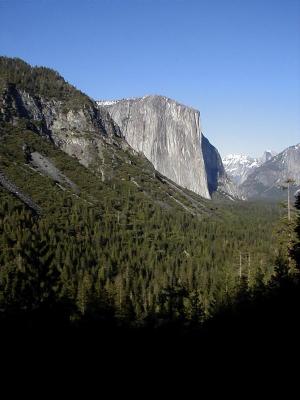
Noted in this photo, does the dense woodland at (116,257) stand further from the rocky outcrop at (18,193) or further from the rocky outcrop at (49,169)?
the rocky outcrop at (49,169)

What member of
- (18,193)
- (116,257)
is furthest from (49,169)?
(116,257)

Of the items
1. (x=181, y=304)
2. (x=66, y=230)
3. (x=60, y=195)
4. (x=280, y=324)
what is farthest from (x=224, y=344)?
(x=60, y=195)

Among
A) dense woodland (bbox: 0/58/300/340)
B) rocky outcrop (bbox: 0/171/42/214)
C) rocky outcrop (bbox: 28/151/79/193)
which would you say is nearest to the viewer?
dense woodland (bbox: 0/58/300/340)

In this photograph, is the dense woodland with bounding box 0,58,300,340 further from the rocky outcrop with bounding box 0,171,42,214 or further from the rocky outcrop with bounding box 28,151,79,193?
the rocky outcrop with bounding box 28,151,79,193

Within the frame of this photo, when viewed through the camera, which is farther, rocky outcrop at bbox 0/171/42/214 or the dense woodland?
rocky outcrop at bbox 0/171/42/214

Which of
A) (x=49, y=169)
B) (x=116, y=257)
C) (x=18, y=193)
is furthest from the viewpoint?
(x=49, y=169)

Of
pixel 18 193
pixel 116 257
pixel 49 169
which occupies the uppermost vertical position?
pixel 49 169

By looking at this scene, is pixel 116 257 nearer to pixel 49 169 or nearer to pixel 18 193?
pixel 18 193

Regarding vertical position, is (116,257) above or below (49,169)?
below

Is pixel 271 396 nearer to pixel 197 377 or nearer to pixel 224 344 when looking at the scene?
pixel 197 377

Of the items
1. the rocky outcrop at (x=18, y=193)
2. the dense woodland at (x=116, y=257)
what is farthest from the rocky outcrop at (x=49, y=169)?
the rocky outcrop at (x=18, y=193)

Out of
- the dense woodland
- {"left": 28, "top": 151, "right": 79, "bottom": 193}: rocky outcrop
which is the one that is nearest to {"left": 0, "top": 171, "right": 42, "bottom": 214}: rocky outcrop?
the dense woodland

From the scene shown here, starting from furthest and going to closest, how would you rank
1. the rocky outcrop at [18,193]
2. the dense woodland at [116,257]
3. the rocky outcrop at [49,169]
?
the rocky outcrop at [49,169], the rocky outcrop at [18,193], the dense woodland at [116,257]

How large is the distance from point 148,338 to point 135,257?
2514 inches
